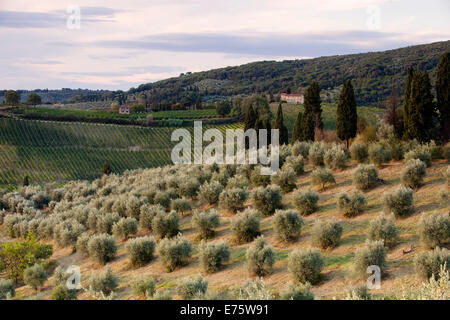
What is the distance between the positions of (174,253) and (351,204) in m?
7.11

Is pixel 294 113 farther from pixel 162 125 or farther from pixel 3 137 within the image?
pixel 3 137

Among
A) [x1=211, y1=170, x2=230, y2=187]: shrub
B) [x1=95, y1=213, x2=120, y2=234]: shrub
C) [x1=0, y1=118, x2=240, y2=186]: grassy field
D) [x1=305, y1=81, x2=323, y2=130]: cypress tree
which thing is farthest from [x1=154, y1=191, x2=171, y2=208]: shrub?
[x1=0, y1=118, x2=240, y2=186]: grassy field

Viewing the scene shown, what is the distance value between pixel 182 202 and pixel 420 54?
11228 centimetres

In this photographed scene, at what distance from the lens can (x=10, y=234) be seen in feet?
95.8

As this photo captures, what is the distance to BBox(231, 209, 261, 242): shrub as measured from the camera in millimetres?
15883

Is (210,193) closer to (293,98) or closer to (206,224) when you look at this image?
(206,224)

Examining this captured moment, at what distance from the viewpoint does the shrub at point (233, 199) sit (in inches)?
771

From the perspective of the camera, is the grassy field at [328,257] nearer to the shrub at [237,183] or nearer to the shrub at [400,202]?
the shrub at [400,202]

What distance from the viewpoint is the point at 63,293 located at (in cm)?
1315

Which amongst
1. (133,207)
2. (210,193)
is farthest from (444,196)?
(133,207)

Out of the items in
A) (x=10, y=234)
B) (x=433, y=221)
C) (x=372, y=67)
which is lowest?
(x=10, y=234)

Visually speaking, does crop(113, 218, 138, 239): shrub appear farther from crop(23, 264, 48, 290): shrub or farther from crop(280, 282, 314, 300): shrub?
crop(280, 282, 314, 300): shrub

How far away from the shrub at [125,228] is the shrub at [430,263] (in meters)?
13.4
